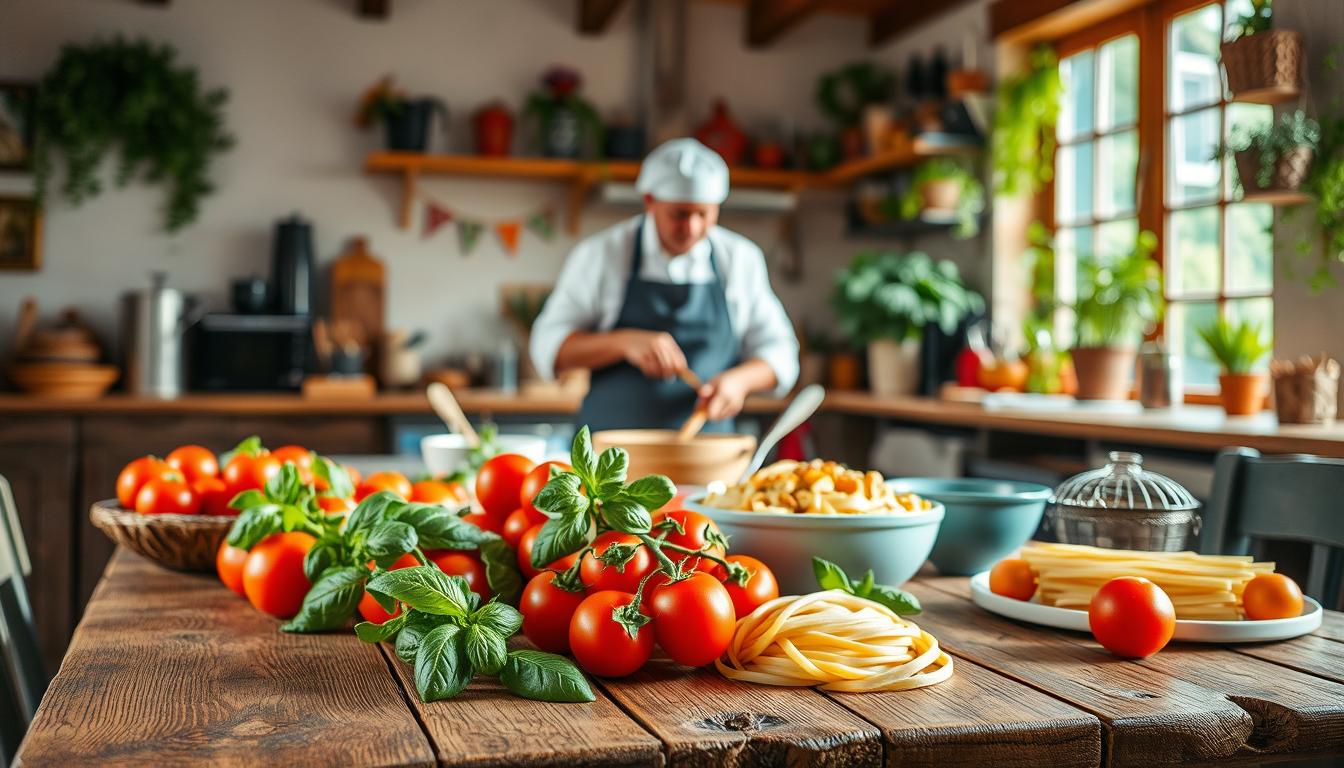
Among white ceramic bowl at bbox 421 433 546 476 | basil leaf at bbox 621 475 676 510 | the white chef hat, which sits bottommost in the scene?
Result: white ceramic bowl at bbox 421 433 546 476

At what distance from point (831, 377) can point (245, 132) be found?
→ 252cm

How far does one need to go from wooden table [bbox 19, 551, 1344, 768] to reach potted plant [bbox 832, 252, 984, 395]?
321 centimetres

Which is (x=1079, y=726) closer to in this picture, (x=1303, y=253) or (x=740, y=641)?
(x=740, y=641)

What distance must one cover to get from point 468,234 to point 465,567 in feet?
12.8

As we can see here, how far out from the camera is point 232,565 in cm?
113

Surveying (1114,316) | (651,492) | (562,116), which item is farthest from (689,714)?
(562,116)

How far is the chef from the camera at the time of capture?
2605 mm

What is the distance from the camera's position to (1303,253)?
278 centimetres

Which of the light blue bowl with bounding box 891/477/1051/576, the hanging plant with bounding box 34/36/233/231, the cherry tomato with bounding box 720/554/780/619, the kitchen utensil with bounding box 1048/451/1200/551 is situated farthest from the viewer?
the hanging plant with bounding box 34/36/233/231

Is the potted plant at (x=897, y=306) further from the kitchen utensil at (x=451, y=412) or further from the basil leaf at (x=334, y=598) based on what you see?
the basil leaf at (x=334, y=598)

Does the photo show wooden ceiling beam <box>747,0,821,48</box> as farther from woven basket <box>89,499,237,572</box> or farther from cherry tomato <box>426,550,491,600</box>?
cherry tomato <box>426,550,491,600</box>

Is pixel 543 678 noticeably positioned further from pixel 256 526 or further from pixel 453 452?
pixel 453 452

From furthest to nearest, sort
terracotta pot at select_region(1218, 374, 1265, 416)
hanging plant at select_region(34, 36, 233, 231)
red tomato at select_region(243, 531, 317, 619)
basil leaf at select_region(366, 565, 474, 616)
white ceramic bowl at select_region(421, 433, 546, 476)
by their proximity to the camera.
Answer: hanging plant at select_region(34, 36, 233, 231) < terracotta pot at select_region(1218, 374, 1265, 416) < white ceramic bowl at select_region(421, 433, 546, 476) < red tomato at select_region(243, 531, 317, 619) < basil leaf at select_region(366, 565, 474, 616)

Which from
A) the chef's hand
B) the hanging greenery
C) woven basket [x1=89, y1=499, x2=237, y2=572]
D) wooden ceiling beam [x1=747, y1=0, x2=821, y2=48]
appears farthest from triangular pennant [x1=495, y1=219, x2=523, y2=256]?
woven basket [x1=89, y1=499, x2=237, y2=572]
